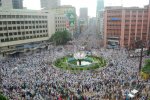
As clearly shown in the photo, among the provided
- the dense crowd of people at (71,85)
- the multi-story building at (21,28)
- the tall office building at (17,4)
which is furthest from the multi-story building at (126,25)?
the tall office building at (17,4)

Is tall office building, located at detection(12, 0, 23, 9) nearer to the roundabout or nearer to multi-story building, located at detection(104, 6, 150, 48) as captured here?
multi-story building, located at detection(104, 6, 150, 48)

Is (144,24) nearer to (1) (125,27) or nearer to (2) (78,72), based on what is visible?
(1) (125,27)

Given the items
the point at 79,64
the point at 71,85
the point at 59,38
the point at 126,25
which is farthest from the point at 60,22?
the point at 71,85

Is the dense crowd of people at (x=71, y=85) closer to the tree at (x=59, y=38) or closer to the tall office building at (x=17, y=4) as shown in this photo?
the tree at (x=59, y=38)

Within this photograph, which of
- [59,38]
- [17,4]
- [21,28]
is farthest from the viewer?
[17,4]

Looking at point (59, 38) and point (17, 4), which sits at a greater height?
point (17, 4)

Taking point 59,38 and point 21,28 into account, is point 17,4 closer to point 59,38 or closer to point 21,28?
point 59,38

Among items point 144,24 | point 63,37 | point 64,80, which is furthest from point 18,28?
point 144,24
